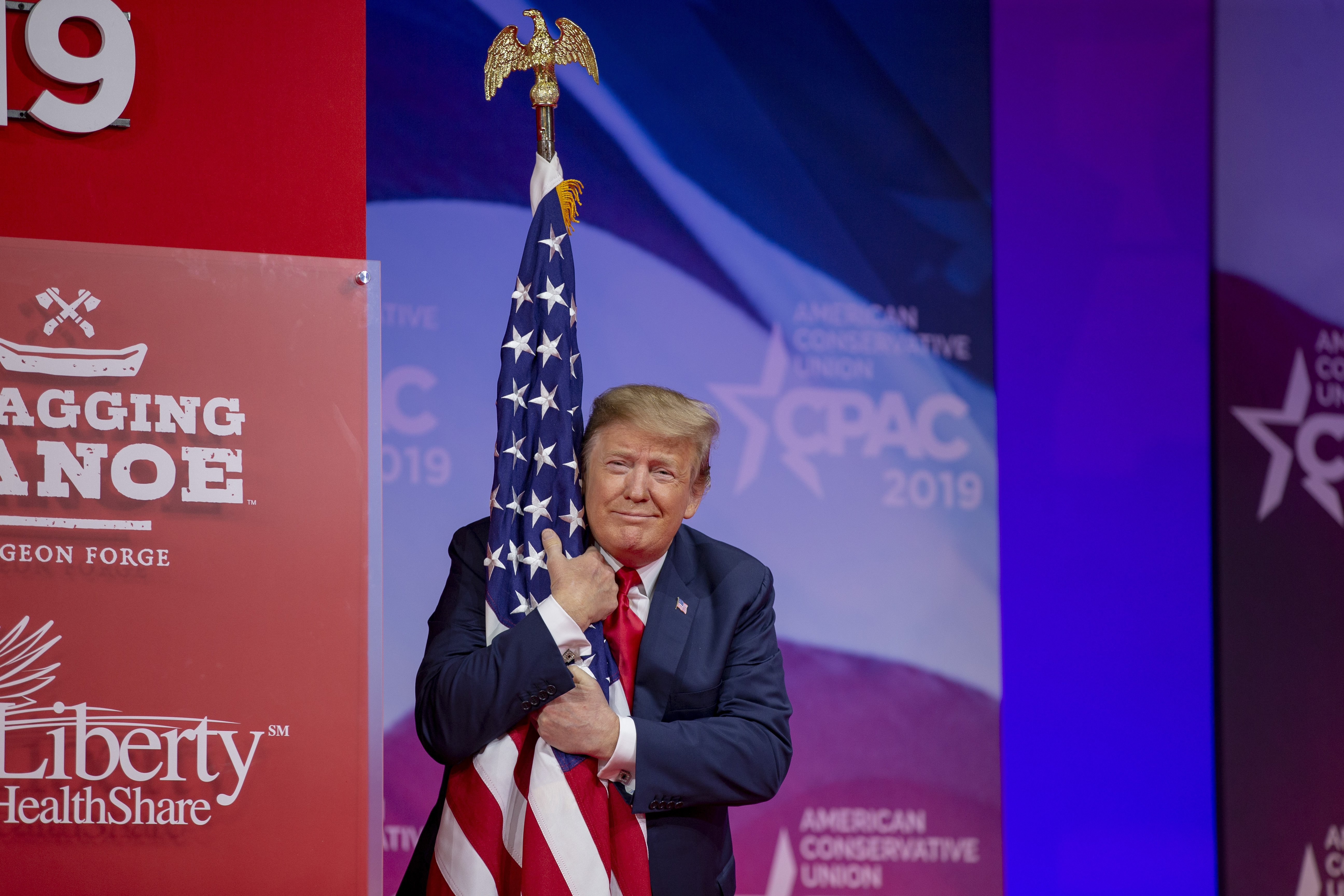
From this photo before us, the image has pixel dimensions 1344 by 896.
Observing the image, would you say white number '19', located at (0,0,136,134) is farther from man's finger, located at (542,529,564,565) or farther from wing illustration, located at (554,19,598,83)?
man's finger, located at (542,529,564,565)

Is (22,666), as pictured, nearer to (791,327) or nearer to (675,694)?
(675,694)

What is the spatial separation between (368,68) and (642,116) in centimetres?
82

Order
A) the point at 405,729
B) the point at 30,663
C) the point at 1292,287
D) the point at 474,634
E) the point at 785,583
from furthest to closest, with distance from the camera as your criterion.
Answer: the point at 1292,287 → the point at 785,583 → the point at 405,729 → the point at 474,634 → the point at 30,663

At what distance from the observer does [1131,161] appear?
4.02 metres

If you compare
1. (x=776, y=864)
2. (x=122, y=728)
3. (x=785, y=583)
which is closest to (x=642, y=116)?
(x=785, y=583)

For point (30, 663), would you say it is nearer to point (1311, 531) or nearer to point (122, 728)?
point (122, 728)

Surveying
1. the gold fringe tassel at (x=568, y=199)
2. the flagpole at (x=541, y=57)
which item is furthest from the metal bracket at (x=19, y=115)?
the gold fringe tassel at (x=568, y=199)

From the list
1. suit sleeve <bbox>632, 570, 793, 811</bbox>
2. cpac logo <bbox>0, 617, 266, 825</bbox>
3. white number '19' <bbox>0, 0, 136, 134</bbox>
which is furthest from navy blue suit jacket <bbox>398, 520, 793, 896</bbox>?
white number '19' <bbox>0, 0, 136, 134</bbox>

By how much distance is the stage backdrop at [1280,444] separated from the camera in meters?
3.85

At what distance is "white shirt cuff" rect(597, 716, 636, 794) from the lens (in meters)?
2.10

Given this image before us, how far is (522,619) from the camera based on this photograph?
2.15 m

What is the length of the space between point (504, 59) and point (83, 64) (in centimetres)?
69

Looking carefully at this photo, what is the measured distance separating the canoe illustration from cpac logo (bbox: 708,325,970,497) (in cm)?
215

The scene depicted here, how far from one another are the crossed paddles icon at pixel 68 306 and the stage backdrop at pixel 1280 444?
3344mm
